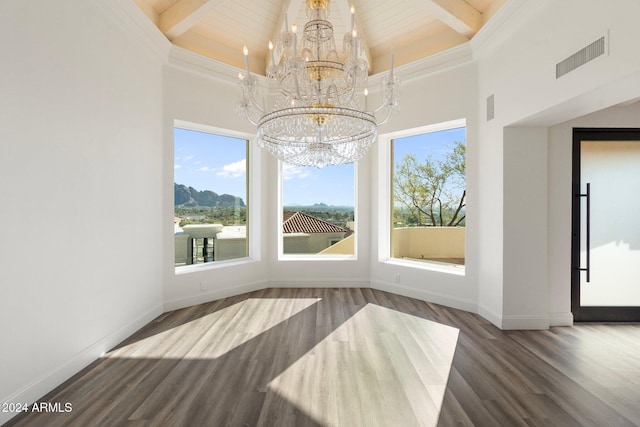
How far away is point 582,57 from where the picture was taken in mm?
2410

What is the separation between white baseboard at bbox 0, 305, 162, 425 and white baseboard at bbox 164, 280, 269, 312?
0.59 m

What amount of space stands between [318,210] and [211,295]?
2189 mm

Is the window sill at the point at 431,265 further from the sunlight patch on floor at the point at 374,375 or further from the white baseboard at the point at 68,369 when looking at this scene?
the white baseboard at the point at 68,369

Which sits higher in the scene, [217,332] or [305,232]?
[305,232]

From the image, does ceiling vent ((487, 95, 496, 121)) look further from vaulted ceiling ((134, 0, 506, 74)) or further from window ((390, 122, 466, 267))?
vaulted ceiling ((134, 0, 506, 74))

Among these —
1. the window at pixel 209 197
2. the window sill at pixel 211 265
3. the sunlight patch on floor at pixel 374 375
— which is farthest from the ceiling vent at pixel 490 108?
the window sill at pixel 211 265

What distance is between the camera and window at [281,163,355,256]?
5.40 metres

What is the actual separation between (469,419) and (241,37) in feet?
17.1

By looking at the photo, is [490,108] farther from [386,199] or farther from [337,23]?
[337,23]

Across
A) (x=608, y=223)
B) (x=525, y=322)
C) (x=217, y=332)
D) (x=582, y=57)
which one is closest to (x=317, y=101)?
(x=582, y=57)

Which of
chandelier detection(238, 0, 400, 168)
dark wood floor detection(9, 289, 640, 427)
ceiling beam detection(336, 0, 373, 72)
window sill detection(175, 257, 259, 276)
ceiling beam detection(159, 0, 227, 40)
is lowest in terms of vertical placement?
dark wood floor detection(9, 289, 640, 427)

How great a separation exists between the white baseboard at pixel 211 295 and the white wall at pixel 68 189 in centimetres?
52

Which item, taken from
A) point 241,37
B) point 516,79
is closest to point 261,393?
point 516,79

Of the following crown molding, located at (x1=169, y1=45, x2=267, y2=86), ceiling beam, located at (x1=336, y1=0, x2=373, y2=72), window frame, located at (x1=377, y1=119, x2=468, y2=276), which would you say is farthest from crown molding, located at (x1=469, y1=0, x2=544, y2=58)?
crown molding, located at (x1=169, y1=45, x2=267, y2=86)
